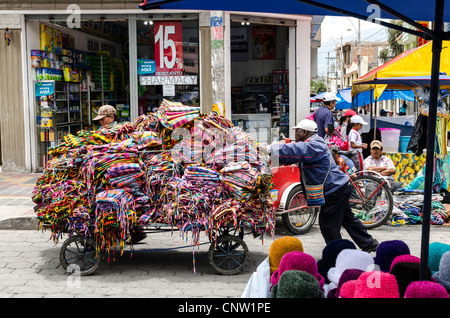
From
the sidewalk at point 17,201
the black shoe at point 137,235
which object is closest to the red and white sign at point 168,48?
the sidewalk at point 17,201

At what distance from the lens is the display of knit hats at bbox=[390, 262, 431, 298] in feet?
9.73

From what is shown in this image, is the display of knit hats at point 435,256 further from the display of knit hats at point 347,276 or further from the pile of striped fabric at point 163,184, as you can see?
the pile of striped fabric at point 163,184

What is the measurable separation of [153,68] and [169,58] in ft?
1.43

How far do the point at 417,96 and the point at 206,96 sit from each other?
4.53m

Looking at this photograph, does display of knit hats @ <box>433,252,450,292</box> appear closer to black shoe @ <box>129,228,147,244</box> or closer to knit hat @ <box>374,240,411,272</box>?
knit hat @ <box>374,240,411,272</box>

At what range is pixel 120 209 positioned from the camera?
550 cm

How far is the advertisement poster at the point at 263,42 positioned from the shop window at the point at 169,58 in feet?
8.36

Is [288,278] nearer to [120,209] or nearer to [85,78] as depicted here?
[120,209]

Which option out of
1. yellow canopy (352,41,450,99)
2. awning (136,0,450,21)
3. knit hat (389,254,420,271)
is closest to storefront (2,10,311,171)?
yellow canopy (352,41,450,99)

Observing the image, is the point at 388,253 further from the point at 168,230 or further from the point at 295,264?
the point at 168,230

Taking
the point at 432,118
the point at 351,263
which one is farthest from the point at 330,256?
the point at 432,118

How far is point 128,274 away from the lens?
593 cm

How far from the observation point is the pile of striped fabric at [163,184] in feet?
18.3

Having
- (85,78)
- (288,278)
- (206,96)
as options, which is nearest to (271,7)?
(288,278)
